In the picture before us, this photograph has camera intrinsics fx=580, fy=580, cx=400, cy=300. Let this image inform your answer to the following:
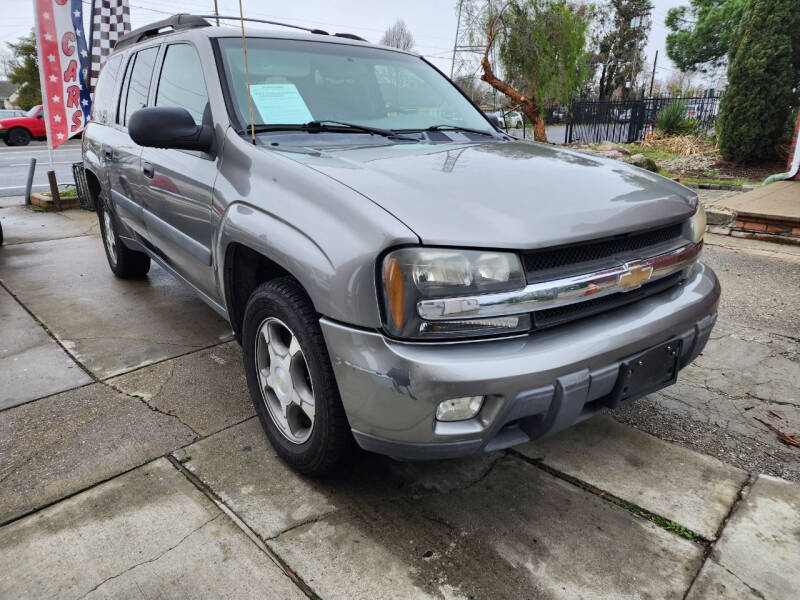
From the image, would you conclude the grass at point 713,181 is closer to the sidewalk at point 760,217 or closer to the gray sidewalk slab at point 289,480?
the sidewalk at point 760,217

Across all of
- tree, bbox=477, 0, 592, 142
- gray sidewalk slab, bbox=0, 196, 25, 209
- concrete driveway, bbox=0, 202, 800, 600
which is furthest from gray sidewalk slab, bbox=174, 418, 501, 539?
tree, bbox=477, 0, 592, 142

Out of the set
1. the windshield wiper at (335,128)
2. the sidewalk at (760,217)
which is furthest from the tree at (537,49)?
the windshield wiper at (335,128)

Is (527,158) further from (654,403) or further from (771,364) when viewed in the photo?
(771,364)

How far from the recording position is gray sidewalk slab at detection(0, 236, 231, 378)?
352cm

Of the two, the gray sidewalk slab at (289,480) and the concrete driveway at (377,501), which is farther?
the gray sidewalk slab at (289,480)

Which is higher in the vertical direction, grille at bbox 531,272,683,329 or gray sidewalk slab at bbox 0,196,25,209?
grille at bbox 531,272,683,329

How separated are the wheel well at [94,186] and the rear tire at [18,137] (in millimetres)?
21973

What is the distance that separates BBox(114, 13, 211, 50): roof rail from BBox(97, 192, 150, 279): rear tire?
1213 millimetres

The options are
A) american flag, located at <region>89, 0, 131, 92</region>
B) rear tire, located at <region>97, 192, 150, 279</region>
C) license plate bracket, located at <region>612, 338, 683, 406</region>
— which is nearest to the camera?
license plate bracket, located at <region>612, 338, 683, 406</region>

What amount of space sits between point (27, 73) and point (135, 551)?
50838 millimetres

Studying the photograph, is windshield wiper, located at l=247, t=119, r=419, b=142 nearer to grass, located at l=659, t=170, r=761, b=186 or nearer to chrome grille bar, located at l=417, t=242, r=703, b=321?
chrome grille bar, located at l=417, t=242, r=703, b=321

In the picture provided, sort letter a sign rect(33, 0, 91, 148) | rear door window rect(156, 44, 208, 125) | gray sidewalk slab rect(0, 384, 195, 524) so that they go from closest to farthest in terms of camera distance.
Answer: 1. gray sidewalk slab rect(0, 384, 195, 524)
2. rear door window rect(156, 44, 208, 125)
3. letter a sign rect(33, 0, 91, 148)

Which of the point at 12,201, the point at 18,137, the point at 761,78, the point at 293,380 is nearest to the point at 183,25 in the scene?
the point at 293,380

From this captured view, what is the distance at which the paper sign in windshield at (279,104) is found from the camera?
2.55 metres
